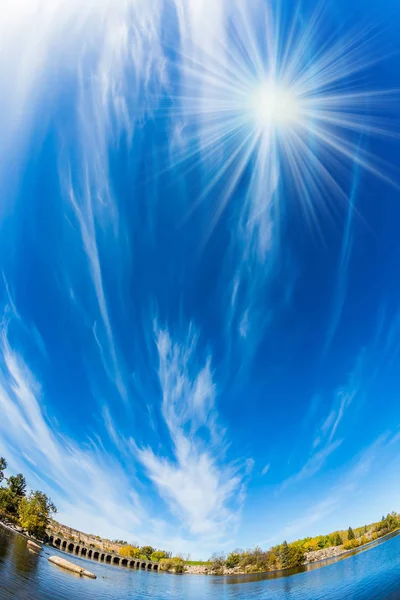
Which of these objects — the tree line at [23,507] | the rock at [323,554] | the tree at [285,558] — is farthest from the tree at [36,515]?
the rock at [323,554]

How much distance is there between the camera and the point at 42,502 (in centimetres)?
13188

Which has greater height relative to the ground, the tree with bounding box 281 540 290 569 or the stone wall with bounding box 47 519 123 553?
the tree with bounding box 281 540 290 569

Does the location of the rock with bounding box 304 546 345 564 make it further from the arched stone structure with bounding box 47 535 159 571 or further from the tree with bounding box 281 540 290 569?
the arched stone structure with bounding box 47 535 159 571

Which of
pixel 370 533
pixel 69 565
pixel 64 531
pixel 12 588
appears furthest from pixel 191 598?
pixel 370 533

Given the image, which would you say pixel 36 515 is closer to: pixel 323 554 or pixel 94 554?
pixel 94 554

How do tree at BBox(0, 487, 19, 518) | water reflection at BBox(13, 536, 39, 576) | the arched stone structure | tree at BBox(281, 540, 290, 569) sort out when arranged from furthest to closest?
tree at BBox(281, 540, 290, 569) < the arched stone structure < tree at BBox(0, 487, 19, 518) < water reflection at BBox(13, 536, 39, 576)

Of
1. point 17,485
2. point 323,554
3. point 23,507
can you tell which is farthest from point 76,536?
point 323,554

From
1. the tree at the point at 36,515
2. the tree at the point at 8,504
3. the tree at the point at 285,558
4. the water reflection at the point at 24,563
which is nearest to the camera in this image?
the water reflection at the point at 24,563

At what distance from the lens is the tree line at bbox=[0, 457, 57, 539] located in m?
119

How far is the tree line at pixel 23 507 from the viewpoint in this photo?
11881 cm

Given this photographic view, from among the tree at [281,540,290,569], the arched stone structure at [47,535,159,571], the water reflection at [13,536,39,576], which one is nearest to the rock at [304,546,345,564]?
the tree at [281,540,290,569]

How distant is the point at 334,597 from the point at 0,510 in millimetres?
164015

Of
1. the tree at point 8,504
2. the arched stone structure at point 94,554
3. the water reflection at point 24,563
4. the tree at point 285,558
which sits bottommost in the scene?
the arched stone structure at point 94,554

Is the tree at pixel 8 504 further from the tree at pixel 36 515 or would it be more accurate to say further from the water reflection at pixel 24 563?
the water reflection at pixel 24 563
